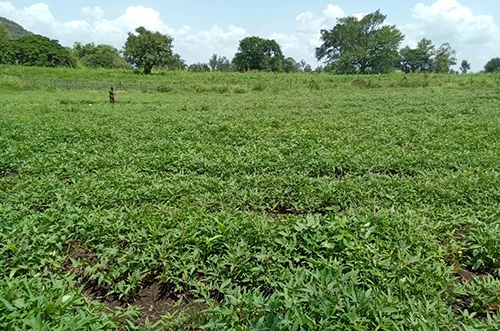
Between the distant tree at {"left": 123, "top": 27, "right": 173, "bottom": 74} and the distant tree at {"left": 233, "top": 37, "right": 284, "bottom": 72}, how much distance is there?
33139 millimetres

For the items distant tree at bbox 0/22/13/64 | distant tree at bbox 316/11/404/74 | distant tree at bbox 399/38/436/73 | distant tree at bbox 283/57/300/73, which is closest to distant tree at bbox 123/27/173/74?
distant tree at bbox 0/22/13/64

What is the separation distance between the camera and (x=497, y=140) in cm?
659

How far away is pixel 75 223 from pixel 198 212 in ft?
3.73

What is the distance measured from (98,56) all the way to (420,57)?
66312mm

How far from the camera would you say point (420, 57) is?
2840 inches

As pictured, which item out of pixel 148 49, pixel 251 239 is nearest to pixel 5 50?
pixel 148 49

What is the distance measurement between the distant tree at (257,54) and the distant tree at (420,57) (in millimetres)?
27162

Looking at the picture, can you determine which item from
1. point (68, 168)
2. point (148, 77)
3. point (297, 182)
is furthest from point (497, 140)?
point (148, 77)

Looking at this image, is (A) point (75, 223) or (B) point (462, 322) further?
(A) point (75, 223)

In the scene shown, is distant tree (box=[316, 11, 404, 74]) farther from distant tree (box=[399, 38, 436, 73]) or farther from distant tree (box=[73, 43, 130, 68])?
distant tree (box=[73, 43, 130, 68])

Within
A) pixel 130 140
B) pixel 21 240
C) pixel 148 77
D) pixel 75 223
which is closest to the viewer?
pixel 21 240

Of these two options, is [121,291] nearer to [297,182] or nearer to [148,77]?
[297,182]

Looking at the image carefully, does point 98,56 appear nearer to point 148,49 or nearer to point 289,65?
point 148,49

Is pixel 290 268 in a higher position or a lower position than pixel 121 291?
higher
